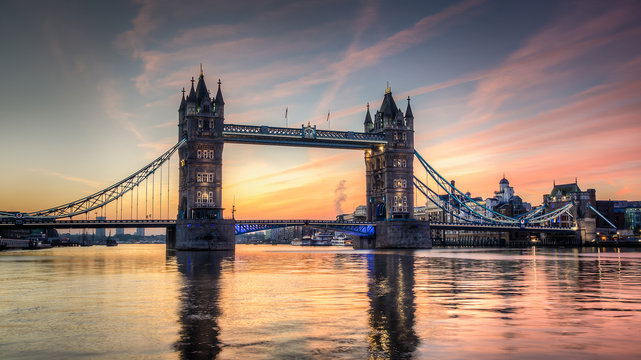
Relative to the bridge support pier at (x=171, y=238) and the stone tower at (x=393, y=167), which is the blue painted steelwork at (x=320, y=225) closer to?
the stone tower at (x=393, y=167)

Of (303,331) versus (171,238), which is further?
(171,238)

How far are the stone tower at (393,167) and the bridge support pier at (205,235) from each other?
35025 mm

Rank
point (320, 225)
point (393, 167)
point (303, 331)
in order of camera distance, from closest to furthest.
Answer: point (303, 331) → point (320, 225) → point (393, 167)

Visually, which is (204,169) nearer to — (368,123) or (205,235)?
(205,235)

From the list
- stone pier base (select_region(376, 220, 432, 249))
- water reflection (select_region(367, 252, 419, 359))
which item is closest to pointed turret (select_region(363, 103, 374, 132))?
stone pier base (select_region(376, 220, 432, 249))

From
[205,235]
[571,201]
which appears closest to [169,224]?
[205,235]

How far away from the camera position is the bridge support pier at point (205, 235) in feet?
300

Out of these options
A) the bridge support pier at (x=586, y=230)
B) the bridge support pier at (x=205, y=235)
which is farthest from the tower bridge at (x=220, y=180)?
the bridge support pier at (x=586, y=230)

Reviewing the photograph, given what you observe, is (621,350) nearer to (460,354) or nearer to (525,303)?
(460,354)

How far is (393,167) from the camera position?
114 metres

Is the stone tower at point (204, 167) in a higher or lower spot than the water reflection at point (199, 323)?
higher

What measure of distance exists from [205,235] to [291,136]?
77.3 feet

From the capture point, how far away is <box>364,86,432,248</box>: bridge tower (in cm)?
11075

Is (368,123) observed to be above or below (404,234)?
above
